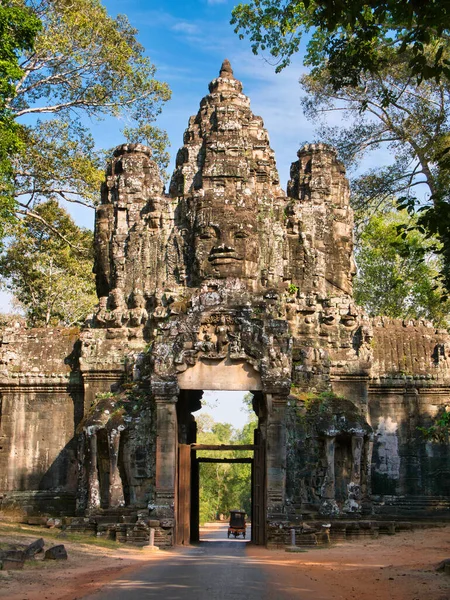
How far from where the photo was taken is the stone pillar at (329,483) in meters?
17.6

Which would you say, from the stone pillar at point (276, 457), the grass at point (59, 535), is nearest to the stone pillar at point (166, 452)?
the grass at point (59, 535)

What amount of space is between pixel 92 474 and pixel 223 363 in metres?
3.52

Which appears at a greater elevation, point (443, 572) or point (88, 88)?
point (88, 88)

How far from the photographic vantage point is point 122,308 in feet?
66.4

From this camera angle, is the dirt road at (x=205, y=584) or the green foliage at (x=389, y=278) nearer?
the dirt road at (x=205, y=584)

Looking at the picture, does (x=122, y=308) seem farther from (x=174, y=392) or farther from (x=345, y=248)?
(x=345, y=248)

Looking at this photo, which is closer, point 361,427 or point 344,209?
point 361,427

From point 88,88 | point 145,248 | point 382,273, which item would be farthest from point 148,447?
point 382,273

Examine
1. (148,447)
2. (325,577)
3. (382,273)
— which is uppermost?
(382,273)

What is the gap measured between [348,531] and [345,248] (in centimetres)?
744

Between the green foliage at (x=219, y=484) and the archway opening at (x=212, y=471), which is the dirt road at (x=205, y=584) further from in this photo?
the green foliage at (x=219, y=484)

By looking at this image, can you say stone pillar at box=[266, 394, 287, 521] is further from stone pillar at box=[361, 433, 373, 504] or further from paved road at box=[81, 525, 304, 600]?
paved road at box=[81, 525, 304, 600]

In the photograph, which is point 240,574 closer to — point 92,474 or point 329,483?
point 329,483

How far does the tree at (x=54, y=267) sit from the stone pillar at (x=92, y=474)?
555 inches
